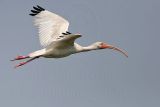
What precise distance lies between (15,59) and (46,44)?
1.98 metres

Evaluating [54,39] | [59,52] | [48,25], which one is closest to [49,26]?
[48,25]

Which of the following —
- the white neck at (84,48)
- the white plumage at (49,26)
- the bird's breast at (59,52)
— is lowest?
the bird's breast at (59,52)

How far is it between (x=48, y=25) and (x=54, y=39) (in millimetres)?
1552

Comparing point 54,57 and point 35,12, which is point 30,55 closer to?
point 54,57

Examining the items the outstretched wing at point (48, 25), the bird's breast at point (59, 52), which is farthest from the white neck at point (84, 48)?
the outstretched wing at point (48, 25)

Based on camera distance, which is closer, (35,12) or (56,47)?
(56,47)

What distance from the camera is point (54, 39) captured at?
31188 millimetres

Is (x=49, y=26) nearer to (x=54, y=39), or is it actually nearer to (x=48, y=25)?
(x=48, y=25)

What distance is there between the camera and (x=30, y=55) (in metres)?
30.2

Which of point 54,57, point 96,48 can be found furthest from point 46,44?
point 96,48

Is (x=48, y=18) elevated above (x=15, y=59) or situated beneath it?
elevated above

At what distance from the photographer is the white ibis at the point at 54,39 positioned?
29.5 meters

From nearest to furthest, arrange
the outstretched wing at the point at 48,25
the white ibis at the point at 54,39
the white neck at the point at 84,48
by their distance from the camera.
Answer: the white ibis at the point at 54,39 → the white neck at the point at 84,48 → the outstretched wing at the point at 48,25

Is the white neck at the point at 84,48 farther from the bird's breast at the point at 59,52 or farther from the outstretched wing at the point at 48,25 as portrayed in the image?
the outstretched wing at the point at 48,25
